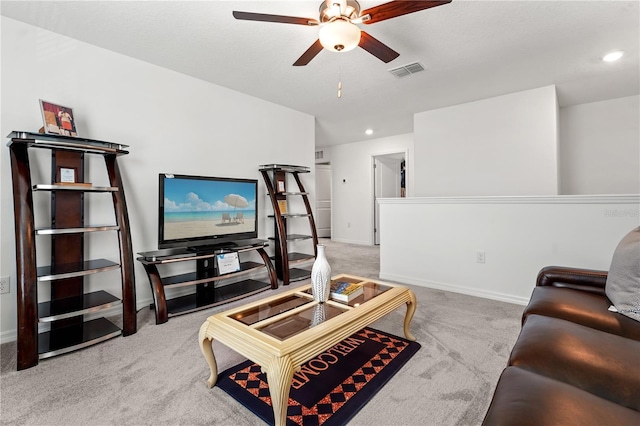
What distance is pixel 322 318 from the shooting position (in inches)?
63.2

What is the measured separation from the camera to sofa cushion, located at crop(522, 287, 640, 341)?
1.34 meters

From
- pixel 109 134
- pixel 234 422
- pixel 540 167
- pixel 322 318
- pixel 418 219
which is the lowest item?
pixel 234 422

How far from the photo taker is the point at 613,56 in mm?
2920

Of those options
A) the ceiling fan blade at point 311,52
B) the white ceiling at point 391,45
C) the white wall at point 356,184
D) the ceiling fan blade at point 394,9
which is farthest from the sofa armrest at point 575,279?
the white wall at point 356,184

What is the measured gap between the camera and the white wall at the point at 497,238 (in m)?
2.62

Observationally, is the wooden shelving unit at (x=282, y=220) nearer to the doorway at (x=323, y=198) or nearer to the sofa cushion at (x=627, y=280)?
the sofa cushion at (x=627, y=280)

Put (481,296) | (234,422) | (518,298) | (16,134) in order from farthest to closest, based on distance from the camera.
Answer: (481,296), (518,298), (16,134), (234,422)

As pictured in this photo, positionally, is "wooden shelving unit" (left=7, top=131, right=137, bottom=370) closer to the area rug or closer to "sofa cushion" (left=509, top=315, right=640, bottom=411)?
the area rug

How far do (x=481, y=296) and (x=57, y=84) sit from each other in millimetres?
4355

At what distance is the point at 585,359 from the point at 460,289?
2.33 meters

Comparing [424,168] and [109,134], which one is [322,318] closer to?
[109,134]

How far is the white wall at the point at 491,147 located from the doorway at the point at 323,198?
10.7 feet

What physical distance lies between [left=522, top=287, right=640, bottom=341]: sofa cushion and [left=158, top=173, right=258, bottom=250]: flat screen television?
9.01 ft

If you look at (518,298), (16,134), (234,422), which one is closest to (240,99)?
(16,134)
